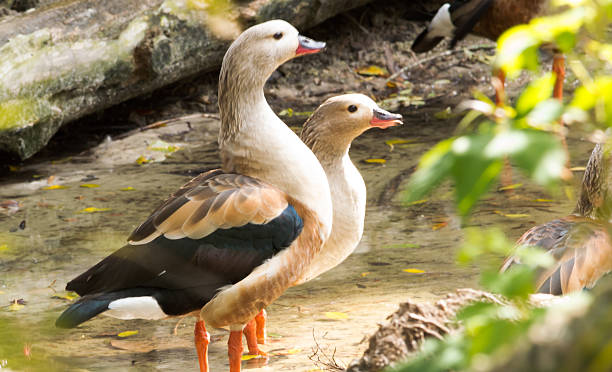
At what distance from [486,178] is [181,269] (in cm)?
260

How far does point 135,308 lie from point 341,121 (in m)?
1.44

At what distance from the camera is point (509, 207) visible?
5672mm

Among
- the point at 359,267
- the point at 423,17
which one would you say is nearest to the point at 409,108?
the point at 423,17

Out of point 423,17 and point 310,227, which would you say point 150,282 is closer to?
point 310,227

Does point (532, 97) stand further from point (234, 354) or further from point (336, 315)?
point (336, 315)

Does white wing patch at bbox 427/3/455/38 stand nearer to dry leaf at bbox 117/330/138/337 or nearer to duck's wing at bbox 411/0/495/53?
duck's wing at bbox 411/0/495/53

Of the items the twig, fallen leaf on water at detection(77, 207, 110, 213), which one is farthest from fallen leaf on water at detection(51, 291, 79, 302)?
the twig

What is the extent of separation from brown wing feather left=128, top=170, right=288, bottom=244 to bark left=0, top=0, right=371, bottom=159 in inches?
126

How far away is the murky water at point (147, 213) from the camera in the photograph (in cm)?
401

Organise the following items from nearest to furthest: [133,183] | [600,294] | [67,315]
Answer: [600,294] → [67,315] → [133,183]

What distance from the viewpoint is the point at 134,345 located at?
162 inches

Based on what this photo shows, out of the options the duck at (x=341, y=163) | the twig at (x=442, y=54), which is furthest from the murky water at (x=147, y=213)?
the twig at (x=442, y=54)

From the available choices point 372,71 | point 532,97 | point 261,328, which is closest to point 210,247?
point 261,328

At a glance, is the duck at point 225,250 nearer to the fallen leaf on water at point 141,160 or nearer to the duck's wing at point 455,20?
the fallen leaf on water at point 141,160
